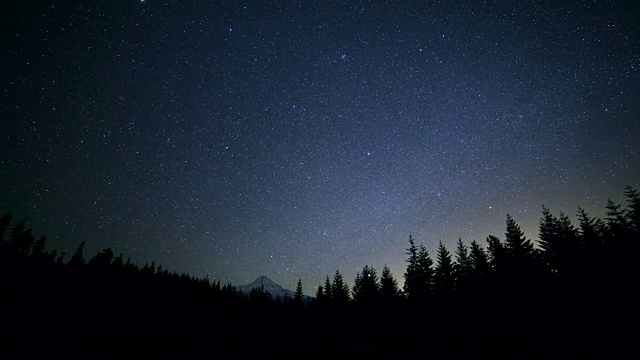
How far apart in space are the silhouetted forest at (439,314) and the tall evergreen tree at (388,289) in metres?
0.45

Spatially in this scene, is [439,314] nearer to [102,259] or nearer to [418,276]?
[418,276]

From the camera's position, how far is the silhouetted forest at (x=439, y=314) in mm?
20906

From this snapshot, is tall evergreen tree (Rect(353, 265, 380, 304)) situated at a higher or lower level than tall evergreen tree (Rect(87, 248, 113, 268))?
lower

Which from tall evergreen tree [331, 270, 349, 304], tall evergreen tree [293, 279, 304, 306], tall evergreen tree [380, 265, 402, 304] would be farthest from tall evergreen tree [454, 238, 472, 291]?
tall evergreen tree [293, 279, 304, 306]

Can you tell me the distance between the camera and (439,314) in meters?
33.0

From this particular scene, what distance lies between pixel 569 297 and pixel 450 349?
12.2m

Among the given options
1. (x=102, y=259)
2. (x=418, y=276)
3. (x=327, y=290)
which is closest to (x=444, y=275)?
(x=418, y=276)

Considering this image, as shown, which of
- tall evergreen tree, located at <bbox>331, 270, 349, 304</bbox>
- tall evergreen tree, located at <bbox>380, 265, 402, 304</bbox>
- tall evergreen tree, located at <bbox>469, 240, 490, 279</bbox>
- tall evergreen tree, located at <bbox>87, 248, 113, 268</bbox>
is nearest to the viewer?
tall evergreen tree, located at <bbox>469, 240, 490, 279</bbox>

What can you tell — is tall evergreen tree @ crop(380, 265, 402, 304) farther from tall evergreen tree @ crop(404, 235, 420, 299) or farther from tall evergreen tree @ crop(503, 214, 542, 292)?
tall evergreen tree @ crop(503, 214, 542, 292)

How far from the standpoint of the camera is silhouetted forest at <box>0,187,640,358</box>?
20.9 meters

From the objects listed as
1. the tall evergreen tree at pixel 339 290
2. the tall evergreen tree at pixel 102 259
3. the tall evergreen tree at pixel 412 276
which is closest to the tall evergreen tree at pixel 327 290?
the tall evergreen tree at pixel 339 290

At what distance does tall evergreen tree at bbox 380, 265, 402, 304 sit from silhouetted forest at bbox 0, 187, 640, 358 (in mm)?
448

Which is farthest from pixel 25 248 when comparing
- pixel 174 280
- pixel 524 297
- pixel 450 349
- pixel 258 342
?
pixel 524 297

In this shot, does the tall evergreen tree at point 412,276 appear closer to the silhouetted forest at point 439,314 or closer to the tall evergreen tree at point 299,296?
the silhouetted forest at point 439,314
